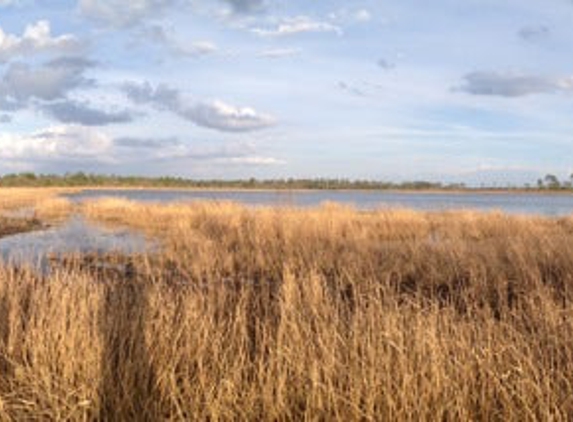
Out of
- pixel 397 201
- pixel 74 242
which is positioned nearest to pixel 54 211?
pixel 74 242

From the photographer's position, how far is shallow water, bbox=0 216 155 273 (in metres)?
18.0

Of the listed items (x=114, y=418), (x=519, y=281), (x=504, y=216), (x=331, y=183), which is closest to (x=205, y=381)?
(x=114, y=418)

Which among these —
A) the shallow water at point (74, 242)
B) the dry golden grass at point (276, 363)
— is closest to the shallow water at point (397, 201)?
the shallow water at point (74, 242)

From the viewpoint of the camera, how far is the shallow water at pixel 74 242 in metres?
18.0

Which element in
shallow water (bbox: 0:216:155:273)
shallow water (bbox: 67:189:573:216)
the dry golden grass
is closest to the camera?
the dry golden grass

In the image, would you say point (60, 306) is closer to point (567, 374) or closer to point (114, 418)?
point (114, 418)

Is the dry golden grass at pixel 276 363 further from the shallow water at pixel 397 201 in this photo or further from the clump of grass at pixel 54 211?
the clump of grass at pixel 54 211

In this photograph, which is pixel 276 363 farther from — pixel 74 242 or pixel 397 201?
pixel 397 201

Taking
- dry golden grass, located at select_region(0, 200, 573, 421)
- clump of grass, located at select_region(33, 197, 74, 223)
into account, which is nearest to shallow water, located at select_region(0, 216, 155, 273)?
clump of grass, located at select_region(33, 197, 74, 223)

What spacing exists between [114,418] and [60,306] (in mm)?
1538

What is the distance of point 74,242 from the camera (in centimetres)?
2100

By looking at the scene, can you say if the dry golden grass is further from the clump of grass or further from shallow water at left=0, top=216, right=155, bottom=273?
the clump of grass

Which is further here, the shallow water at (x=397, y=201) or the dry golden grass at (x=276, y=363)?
the shallow water at (x=397, y=201)

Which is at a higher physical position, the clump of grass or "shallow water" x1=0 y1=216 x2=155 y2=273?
the clump of grass
